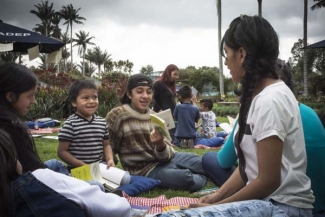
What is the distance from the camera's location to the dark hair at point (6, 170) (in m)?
1.19

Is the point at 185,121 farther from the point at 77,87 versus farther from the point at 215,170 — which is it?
the point at 77,87

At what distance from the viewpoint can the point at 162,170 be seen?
3748 millimetres

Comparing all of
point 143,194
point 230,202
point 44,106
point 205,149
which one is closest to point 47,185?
point 230,202

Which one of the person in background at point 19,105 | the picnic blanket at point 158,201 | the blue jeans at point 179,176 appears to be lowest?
the picnic blanket at point 158,201

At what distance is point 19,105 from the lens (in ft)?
8.02

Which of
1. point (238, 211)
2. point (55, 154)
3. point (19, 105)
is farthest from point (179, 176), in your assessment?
point (55, 154)

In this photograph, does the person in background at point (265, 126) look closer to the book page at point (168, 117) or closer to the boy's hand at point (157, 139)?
the boy's hand at point (157, 139)

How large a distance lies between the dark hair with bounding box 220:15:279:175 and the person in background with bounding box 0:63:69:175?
124 cm

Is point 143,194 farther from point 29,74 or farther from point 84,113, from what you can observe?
point 29,74

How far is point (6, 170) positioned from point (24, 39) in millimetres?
7520

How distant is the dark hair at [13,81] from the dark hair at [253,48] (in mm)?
1429

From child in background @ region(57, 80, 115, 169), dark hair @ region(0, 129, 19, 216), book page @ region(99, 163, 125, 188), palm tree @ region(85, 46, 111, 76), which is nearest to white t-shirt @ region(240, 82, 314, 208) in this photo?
dark hair @ region(0, 129, 19, 216)

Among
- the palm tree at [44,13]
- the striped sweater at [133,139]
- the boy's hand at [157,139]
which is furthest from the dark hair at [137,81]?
the palm tree at [44,13]

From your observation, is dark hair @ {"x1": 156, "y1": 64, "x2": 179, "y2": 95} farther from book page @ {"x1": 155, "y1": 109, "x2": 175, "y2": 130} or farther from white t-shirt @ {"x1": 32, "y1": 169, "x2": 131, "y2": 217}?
white t-shirt @ {"x1": 32, "y1": 169, "x2": 131, "y2": 217}
